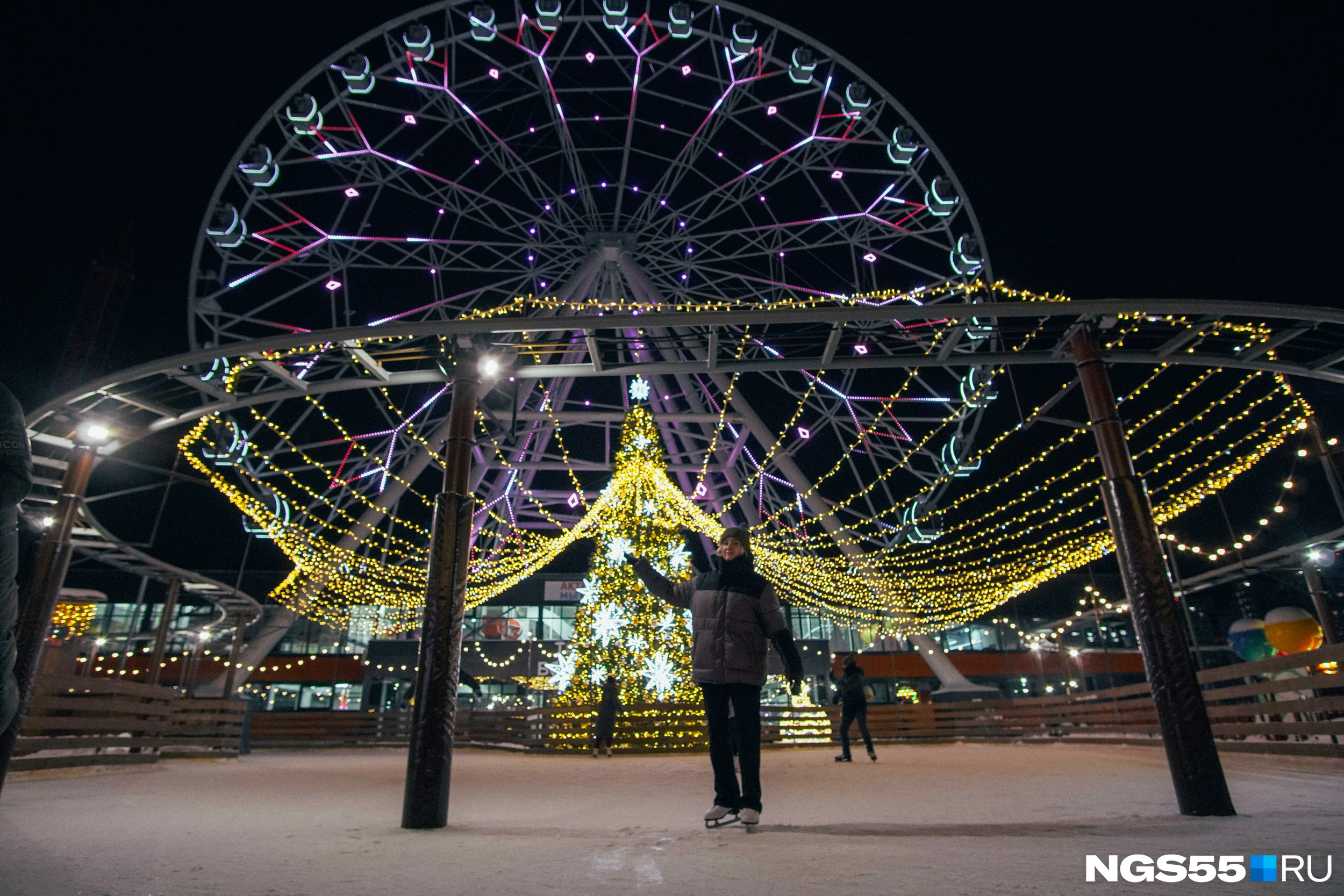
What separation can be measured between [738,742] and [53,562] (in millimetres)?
8948

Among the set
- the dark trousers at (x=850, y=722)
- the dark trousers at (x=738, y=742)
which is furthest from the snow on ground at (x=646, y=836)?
the dark trousers at (x=850, y=722)

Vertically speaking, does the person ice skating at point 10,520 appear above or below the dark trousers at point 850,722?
above

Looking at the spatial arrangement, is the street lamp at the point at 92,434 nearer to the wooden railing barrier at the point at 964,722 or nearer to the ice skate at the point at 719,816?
the ice skate at the point at 719,816

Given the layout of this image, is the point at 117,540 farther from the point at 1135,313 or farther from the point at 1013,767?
the point at 1135,313

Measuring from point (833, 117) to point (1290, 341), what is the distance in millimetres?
12183

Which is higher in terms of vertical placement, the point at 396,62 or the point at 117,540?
the point at 396,62

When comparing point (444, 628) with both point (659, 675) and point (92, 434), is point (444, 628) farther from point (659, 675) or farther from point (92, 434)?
point (659, 675)

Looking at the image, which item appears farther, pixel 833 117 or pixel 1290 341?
pixel 833 117

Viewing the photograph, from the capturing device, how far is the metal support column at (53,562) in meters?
8.24

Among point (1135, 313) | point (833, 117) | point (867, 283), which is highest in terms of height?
point (833, 117)

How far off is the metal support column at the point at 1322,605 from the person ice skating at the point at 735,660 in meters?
16.8

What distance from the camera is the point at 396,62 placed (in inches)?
578

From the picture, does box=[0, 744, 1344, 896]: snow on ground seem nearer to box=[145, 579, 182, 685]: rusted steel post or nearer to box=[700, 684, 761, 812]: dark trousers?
box=[700, 684, 761, 812]: dark trousers

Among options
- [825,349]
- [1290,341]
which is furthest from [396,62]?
→ [1290,341]
